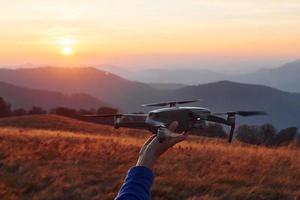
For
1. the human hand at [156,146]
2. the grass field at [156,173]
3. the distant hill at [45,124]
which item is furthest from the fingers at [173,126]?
the distant hill at [45,124]

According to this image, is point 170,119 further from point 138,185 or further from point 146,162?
point 138,185

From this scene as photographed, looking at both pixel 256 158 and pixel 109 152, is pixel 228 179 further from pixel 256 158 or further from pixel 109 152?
pixel 109 152

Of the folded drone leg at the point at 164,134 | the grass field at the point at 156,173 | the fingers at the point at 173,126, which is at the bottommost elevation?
the grass field at the point at 156,173

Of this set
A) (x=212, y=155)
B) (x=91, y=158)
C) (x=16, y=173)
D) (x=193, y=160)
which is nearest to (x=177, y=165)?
(x=193, y=160)

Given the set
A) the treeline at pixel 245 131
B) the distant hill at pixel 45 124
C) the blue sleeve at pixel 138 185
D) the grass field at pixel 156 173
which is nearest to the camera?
the blue sleeve at pixel 138 185

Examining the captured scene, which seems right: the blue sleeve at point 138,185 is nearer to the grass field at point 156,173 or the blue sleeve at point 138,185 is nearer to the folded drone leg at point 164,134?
→ the folded drone leg at point 164,134

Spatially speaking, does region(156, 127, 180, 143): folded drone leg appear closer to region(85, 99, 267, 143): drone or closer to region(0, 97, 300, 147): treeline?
region(85, 99, 267, 143): drone

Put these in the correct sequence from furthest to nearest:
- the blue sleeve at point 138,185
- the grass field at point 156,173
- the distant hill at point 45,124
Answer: the distant hill at point 45,124
the grass field at point 156,173
the blue sleeve at point 138,185

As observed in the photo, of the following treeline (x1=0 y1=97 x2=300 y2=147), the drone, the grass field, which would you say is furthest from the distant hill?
the drone
